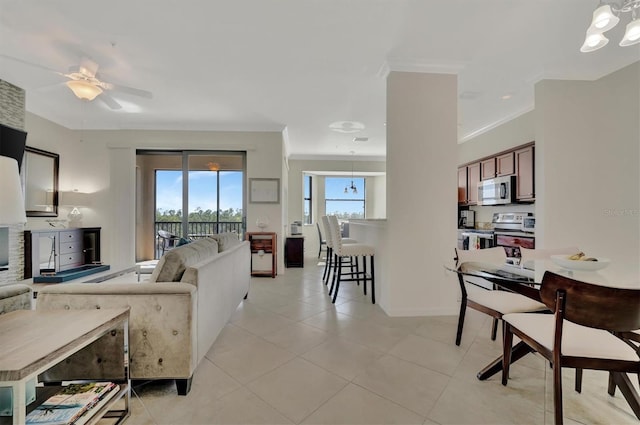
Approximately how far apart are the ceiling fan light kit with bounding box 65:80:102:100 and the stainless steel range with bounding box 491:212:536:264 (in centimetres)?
544

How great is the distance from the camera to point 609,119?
3018mm

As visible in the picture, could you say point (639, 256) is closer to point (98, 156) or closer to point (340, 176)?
point (340, 176)

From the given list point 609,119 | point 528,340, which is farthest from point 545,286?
point 609,119

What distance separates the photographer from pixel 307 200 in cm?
779

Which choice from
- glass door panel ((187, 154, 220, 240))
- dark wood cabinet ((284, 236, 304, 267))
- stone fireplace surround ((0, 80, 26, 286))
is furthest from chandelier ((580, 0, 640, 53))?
stone fireplace surround ((0, 80, 26, 286))

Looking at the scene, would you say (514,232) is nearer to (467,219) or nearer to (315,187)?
(467,219)

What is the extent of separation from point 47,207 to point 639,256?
7911 mm

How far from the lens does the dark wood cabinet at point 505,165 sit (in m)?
4.30

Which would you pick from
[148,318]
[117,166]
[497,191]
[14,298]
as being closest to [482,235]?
[497,191]

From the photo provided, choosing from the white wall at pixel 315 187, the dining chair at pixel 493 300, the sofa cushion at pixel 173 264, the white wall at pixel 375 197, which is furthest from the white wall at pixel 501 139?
the sofa cushion at pixel 173 264

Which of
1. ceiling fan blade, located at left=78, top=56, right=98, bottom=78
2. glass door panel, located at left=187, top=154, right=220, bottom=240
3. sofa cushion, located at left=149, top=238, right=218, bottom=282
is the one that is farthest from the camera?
glass door panel, located at left=187, top=154, right=220, bottom=240

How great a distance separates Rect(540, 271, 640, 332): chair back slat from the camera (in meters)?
1.12

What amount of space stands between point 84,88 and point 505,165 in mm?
5717

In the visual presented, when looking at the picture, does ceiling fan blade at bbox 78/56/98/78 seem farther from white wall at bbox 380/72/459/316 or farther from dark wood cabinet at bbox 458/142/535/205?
dark wood cabinet at bbox 458/142/535/205
